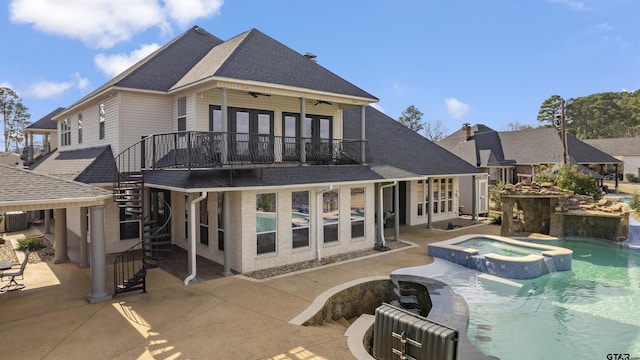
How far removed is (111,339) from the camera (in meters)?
7.23

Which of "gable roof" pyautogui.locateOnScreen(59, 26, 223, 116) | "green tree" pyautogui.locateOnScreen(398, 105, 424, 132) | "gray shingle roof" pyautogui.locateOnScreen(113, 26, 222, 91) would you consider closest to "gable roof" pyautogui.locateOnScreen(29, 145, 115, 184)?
"gable roof" pyautogui.locateOnScreen(59, 26, 223, 116)

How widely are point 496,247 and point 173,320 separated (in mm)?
12561

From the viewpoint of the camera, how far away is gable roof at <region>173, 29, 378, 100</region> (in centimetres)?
1239

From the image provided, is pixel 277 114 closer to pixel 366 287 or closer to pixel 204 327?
pixel 366 287

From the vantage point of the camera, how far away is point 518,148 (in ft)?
122

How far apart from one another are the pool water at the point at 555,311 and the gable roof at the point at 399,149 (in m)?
6.82

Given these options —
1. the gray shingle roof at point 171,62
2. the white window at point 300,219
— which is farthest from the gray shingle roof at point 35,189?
the white window at point 300,219

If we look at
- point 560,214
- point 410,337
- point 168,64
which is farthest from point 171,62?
point 560,214

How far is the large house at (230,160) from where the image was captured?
11648 millimetres

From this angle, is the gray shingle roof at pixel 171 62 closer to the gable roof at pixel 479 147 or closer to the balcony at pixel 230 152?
the balcony at pixel 230 152

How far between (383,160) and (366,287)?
9114 mm

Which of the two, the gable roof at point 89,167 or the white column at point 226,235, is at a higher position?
the gable roof at point 89,167

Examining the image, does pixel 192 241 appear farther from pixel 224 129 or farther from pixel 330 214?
pixel 330 214

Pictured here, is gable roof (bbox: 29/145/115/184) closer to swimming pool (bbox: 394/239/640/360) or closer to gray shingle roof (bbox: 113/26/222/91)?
gray shingle roof (bbox: 113/26/222/91)
